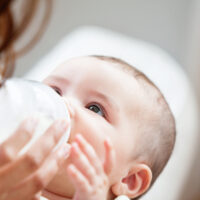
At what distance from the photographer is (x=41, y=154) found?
0.63 meters

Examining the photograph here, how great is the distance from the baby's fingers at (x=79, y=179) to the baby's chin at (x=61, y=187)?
8cm

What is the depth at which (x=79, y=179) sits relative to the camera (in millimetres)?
724

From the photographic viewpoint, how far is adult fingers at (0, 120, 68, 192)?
62cm

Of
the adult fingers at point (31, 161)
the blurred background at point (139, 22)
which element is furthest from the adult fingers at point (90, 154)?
the blurred background at point (139, 22)

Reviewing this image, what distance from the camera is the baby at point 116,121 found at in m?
0.84

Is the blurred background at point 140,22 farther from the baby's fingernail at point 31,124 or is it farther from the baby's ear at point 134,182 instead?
the baby's fingernail at point 31,124

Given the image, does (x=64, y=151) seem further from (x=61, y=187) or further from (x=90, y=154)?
(x=61, y=187)

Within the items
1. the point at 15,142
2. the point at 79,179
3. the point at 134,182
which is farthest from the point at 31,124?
the point at 134,182

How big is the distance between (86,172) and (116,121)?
0.18 m

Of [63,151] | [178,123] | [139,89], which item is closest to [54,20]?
[178,123]

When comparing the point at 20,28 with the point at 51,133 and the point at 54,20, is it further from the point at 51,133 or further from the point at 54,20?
the point at 54,20

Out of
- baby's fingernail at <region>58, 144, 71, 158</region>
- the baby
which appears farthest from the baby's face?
baby's fingernail at <region>58, 144, 71, 158</region>

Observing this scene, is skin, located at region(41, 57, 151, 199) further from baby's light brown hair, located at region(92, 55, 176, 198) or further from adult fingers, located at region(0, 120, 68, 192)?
adult fingers, located at region(0, 120, 68, 192)

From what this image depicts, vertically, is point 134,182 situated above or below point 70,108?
below
